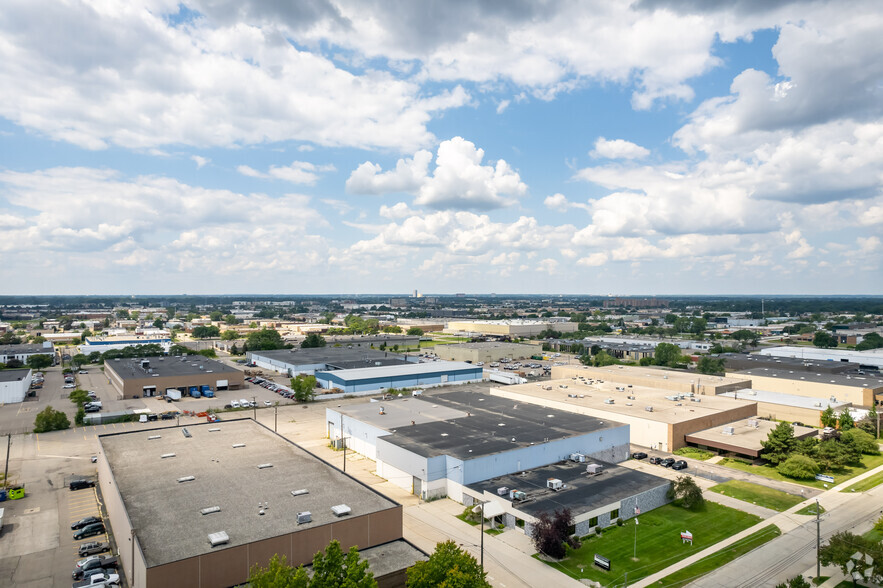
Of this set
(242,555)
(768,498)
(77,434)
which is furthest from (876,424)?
(77,434)

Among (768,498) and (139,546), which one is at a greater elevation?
(139,546)

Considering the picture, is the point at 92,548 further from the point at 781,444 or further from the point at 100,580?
the point at 781,444

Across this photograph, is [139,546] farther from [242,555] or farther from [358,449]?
[358,449]

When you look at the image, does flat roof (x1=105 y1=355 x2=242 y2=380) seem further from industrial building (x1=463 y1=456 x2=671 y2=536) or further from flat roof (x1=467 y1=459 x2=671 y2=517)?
industrial building (x1=463 y1=456 x2=671 y2=536)

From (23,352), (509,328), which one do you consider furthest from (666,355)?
(23,352)

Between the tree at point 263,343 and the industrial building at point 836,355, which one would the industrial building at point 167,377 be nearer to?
the tree at point 263,343
